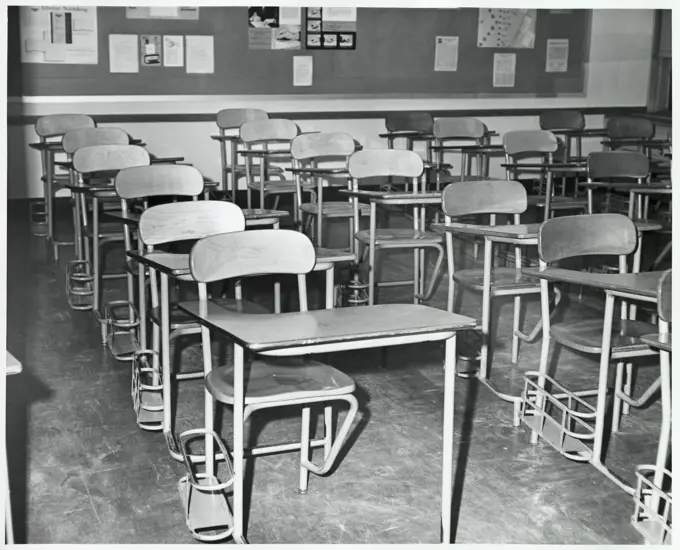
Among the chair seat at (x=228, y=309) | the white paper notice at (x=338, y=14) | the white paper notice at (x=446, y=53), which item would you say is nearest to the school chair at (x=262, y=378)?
the chair seat at (x=228, y=309)

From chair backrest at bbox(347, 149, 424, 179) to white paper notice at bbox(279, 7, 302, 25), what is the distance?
3.71 meters

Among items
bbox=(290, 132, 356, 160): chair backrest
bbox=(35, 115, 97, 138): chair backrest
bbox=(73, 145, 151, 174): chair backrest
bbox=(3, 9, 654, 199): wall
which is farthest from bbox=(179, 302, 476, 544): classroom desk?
bbox=(3, 9, 654, 199): wall

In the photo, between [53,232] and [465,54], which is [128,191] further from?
[465,54]

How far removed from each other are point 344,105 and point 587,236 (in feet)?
18.8

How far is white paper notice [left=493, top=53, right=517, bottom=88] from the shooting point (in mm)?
9039

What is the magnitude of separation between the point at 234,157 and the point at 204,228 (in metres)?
4.68

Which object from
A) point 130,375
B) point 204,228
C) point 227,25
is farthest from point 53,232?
point 204,228

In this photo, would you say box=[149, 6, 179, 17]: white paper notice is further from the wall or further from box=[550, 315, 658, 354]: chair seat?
box=[550, 315, 658, 354]: chair seat

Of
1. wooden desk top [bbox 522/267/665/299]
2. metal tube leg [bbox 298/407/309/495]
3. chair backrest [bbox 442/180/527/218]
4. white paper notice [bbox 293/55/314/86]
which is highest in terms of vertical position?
white paper notice [bbox 293/55/314/86]

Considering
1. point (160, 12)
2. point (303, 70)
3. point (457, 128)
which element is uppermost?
point (160, 12)

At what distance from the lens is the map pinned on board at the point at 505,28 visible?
8878 millimetres

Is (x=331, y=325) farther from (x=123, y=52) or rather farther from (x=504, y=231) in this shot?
(x=123, y=52)

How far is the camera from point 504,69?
9.09 m

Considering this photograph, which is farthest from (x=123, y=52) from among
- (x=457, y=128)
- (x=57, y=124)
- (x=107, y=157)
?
(x=107, y=157)
